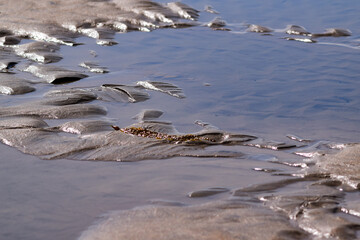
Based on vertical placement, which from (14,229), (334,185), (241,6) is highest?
(241,6)

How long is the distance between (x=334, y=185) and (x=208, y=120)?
1.70 metres

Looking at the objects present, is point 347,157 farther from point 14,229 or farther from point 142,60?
point 142,60

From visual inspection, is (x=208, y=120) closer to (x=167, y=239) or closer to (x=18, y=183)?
(x=18, y=183)

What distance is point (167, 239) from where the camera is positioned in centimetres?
281

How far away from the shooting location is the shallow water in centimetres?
340

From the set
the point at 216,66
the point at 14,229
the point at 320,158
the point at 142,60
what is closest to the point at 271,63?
the point at 216,66

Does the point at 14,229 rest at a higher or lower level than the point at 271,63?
lower

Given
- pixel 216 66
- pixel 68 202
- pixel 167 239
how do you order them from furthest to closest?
pixel 216 66 < pixel 68 202 < pixel 167 239

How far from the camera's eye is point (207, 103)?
18.0ft

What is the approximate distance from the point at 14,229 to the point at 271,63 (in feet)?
14.3

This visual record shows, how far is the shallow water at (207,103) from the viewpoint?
3398 mm

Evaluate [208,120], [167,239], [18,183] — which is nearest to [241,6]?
[208,120]

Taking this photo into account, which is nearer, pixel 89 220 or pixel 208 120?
pixel 89 220

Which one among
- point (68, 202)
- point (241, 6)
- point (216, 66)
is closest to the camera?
point (68, 202)
